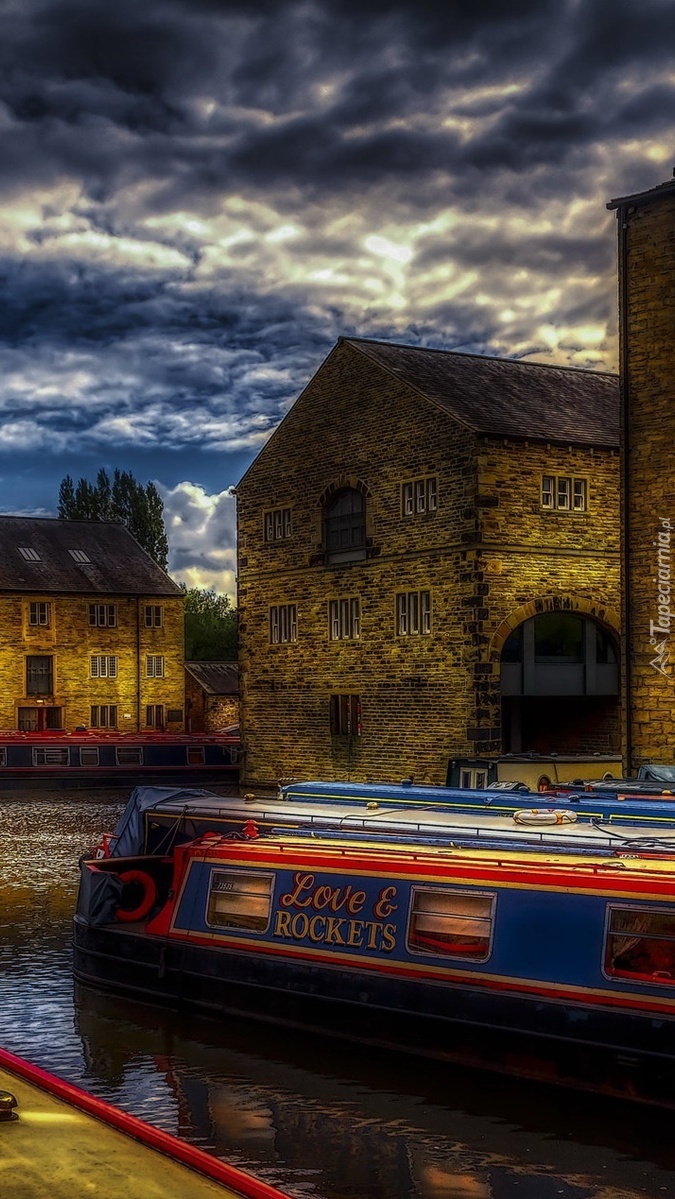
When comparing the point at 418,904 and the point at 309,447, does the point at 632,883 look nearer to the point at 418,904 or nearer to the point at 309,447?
the point at 418,904

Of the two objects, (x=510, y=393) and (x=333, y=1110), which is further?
(x=510, y=393)

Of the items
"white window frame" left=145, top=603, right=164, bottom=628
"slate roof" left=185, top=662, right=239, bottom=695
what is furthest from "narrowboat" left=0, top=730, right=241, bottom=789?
"slate roof" left=185, top=662, right=239, bottom=695

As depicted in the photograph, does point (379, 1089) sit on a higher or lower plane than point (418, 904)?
lower

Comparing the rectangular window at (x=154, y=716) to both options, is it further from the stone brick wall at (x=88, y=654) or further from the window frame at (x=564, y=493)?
the window frame at (x=564, y=493)

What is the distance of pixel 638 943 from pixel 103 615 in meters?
41.1

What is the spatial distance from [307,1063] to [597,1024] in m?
2.77

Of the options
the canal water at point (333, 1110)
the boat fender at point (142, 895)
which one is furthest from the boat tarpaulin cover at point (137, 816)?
the canal water at point (333, 1110)

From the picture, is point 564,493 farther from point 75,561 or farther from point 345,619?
point 75,561

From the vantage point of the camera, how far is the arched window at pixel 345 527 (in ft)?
105

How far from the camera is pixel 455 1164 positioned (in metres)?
9.29

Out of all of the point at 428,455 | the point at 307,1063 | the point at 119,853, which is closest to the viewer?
the point at 307,1063

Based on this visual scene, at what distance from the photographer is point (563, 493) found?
98.7ft

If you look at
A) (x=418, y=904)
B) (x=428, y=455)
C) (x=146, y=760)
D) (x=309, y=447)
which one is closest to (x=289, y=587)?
(x=309, y=447)

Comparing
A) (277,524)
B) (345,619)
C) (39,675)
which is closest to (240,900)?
(345,619)
